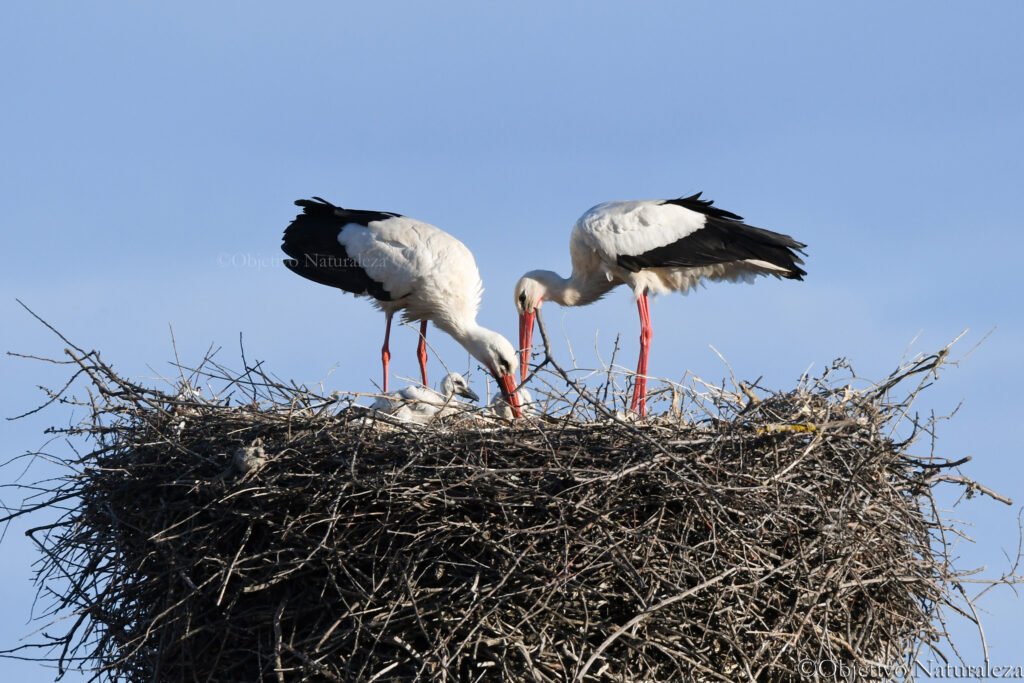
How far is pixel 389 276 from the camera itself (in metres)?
7.76

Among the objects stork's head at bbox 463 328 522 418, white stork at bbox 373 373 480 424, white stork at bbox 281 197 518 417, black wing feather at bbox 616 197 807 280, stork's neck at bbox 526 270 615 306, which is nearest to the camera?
white stork at bbox 373 373 480 424

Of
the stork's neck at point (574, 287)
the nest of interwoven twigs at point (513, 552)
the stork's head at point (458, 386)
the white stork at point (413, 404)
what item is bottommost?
the nest of interwoven twigs at point (513, 552)

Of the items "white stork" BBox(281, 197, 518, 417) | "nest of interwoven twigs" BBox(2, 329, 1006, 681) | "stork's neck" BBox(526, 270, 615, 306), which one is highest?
"stork's neck" BBox(526, 270, 615, 306)

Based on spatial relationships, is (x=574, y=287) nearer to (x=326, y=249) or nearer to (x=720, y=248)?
(x=720, y=248)

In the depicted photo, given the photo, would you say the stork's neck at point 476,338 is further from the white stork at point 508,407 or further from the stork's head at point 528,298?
the stork's head at point 528,298

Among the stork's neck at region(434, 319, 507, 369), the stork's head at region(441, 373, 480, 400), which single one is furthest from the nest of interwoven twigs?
the stork's neck at region(434, 319, 507, 369)

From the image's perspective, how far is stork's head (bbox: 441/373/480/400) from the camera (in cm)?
625

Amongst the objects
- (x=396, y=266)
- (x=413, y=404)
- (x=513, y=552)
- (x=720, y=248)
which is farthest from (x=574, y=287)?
(x=513, y=552)

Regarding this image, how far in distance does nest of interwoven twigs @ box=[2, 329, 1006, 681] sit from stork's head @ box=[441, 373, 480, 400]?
1.49m

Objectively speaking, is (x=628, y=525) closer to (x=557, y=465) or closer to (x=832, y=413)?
(x=557, y=465)

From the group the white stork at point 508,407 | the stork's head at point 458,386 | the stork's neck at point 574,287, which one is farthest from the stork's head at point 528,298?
the stork's head at point 458,386

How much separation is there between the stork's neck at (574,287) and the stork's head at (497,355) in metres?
1.06

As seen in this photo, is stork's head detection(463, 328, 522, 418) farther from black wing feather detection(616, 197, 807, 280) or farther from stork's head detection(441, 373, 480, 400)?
black wing feather detection(616, 197, 807, 280)

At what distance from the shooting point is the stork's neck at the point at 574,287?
8312 millimetres
